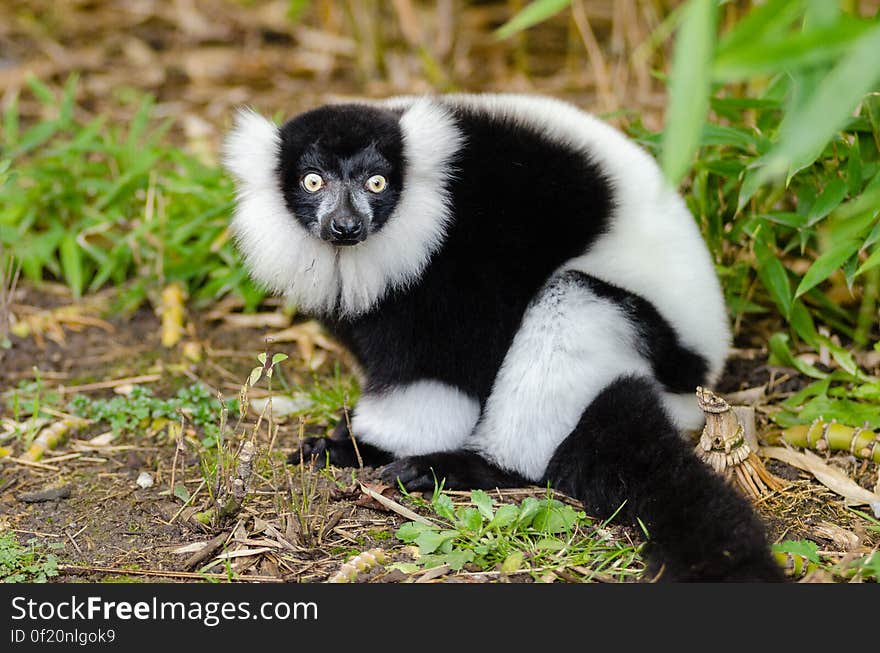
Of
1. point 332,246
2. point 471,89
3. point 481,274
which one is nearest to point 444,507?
point 481,274

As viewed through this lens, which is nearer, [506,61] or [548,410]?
[548,410]

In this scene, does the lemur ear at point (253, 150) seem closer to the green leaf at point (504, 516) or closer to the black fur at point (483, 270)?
the black fur at point (483, 270)

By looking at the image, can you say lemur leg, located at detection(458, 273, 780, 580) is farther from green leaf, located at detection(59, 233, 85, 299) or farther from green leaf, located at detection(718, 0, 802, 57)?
green leaf, located at detection(59, 233, 85, 299)

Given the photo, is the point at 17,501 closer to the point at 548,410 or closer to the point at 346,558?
the point at 346,558

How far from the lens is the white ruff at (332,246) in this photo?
420 centimetres

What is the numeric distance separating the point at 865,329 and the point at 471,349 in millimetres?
2176

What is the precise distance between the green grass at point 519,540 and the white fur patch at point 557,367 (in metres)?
0.31

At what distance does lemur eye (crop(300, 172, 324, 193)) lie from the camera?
4191 mm

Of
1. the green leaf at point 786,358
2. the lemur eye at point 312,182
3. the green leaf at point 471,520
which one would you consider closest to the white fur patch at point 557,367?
the green leaf at point 471,520

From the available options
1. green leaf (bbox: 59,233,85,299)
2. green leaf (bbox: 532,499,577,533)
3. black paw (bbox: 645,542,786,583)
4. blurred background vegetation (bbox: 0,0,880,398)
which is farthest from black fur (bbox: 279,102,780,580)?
green leaf (bbox: 59,233,85,299)

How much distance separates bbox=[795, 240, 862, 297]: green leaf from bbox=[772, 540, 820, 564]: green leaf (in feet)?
3.59

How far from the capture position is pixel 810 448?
448cm

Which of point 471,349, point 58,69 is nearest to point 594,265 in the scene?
point 471,349

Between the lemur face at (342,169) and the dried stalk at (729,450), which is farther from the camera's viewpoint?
the lemur face at (342,169)
